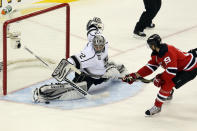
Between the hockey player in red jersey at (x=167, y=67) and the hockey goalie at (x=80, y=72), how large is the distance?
1.51ft

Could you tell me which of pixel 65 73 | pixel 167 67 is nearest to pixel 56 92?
pixel 65 73

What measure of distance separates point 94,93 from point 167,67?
1.04 meters

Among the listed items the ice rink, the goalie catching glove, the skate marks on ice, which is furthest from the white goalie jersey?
the ice rink

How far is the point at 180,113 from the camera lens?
5.51m

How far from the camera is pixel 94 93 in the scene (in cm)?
591

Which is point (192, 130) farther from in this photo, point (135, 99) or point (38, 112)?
point (38, 112)

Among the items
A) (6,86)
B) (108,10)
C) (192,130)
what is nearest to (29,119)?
(6,86)

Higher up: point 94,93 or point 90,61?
point 90,61

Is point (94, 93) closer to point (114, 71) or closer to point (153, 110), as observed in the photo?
point (114, 71)

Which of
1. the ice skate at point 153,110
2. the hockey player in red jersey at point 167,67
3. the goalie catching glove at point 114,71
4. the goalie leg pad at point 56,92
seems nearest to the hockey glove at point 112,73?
the goalie catching glove at point 114,71

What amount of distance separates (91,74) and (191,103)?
3.27 feet

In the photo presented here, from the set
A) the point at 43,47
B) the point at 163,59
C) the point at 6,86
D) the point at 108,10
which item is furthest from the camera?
the point at 108,10

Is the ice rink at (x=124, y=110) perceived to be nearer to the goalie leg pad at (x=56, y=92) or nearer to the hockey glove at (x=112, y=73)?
the goalie leg pad at (x=56, y=92)

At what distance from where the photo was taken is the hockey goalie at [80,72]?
565 cm
